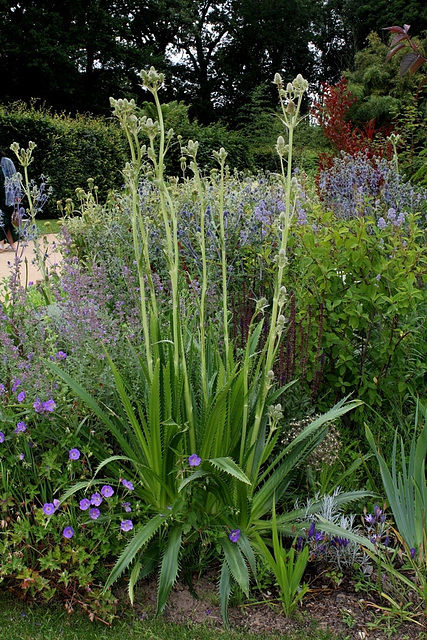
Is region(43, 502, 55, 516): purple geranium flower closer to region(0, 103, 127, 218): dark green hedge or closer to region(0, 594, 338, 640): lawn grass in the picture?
region(0, 594, 338, 640): lawn grass

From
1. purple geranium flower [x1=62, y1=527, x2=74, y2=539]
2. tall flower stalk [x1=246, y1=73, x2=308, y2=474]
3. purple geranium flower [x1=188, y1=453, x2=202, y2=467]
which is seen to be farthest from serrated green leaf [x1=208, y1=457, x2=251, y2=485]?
purple geranium flower [x1=62, y1=527, x2=74, y2=539]

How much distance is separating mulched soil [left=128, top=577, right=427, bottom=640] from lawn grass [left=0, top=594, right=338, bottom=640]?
3cm

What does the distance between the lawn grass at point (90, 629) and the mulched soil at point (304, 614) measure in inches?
1.3

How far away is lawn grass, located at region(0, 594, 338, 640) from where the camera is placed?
2072mm

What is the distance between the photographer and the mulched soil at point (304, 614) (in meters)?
2.06

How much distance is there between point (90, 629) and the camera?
2152mm

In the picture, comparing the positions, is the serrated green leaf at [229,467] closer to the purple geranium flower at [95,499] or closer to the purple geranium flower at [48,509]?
the purple geranium flower at [95,499]

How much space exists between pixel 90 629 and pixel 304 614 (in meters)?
0.81

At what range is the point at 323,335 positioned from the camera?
3039 millimetres

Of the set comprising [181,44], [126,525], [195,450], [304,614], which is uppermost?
[181,44]

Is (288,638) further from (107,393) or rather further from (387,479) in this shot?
(107,393)

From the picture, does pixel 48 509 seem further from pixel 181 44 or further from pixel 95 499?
pixel 181 44

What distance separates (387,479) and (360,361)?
37.7 inches

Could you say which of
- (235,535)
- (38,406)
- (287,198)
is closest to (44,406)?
(38,406)
